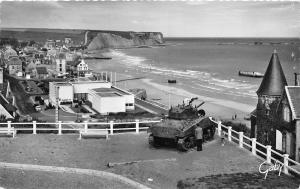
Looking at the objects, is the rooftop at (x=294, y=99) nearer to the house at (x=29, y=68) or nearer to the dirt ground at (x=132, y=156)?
the dirt ground at (x=132, y=156)

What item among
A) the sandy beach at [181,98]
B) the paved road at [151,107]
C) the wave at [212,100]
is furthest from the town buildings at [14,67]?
the paved road at [151,107]

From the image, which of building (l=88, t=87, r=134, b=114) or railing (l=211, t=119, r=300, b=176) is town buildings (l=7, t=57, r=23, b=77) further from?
railing (l=211, t=119, r=300, b=176)

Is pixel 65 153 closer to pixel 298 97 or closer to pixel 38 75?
pixel 298 97

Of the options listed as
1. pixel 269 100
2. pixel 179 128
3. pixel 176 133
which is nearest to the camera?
pixel 176 133

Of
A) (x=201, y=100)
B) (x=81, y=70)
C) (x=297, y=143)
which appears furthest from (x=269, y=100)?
(x=81, y=70)

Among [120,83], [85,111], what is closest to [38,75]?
[120,83]

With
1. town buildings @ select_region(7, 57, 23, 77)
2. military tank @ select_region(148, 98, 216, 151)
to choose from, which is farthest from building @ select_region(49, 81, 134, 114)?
town buildings @ select_region(7, 57, 23, 77)

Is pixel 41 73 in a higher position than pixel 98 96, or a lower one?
higher

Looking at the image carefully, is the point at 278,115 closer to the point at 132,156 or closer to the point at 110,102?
the point at 132,156
